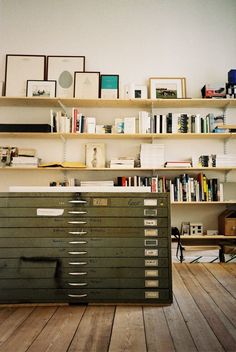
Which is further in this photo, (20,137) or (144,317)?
(20,137)

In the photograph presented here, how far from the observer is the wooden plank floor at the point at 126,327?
1.48 metres

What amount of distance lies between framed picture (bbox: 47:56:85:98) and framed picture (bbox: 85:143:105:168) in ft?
2.35

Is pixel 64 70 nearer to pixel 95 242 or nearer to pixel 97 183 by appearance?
pixel 97 183

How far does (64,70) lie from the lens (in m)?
3.75

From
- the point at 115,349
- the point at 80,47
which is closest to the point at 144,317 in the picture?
the point at 115,349

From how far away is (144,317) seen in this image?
1826mm

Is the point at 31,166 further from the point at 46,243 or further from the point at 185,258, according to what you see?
the point at 185,258

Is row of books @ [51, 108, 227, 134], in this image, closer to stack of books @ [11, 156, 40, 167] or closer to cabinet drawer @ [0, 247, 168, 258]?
stack of books @ [11, 156, 40, 167]

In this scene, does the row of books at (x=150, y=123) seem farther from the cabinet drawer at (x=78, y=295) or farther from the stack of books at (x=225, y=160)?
the cabinet drawer at (x=78, y=295)

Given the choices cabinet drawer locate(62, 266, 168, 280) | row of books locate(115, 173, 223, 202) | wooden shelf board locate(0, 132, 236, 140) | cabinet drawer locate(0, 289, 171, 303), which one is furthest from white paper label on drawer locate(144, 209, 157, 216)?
wooden shelf board locate(0, 132, 236, 140)

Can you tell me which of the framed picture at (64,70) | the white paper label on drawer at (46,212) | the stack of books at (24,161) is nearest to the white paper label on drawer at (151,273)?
the white paper label on drawer at (46,212)

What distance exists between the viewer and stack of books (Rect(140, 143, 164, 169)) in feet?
11.5

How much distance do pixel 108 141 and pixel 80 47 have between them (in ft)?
4.32

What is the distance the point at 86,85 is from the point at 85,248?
238 centimetres
